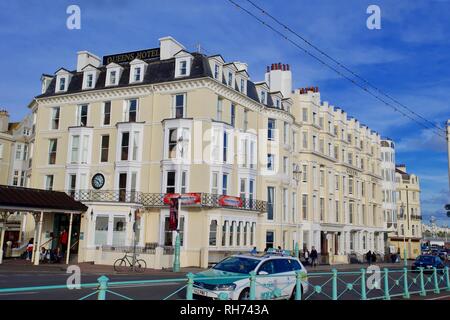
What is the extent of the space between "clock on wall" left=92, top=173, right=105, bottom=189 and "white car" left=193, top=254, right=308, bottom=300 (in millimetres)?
22983

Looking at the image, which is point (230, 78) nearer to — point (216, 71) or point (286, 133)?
point (216, 71)

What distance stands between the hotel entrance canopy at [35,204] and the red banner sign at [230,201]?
9.62 metres

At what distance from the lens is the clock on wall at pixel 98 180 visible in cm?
3459

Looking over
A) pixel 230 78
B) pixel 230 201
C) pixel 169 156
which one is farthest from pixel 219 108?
pixel 230 201

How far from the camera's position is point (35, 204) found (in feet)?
92.2

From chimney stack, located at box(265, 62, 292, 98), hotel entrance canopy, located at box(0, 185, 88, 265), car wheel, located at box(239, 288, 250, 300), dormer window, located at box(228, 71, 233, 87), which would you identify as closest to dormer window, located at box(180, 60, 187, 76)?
dormer window, located at box(228, 71, 233, 87)

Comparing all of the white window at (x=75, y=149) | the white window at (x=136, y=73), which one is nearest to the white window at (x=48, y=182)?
the white window at (x=75, y=149)

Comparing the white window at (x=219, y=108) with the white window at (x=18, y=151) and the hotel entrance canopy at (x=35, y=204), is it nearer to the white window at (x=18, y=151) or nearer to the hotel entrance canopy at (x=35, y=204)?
the hotel entrance canopy at (x=35, y=204)

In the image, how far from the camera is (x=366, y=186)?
58781 millimetres

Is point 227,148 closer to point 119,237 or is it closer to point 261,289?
point 119,237

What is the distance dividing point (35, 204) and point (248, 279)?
2063 centimetres

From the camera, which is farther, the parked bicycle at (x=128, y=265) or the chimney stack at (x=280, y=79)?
the chimney stack at (x=280, y=79)

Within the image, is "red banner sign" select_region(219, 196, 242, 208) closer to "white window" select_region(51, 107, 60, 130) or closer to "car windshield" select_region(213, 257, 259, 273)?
"white window" select_region(51, 107, 60, 130)

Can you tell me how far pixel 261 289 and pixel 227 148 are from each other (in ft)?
74.0
